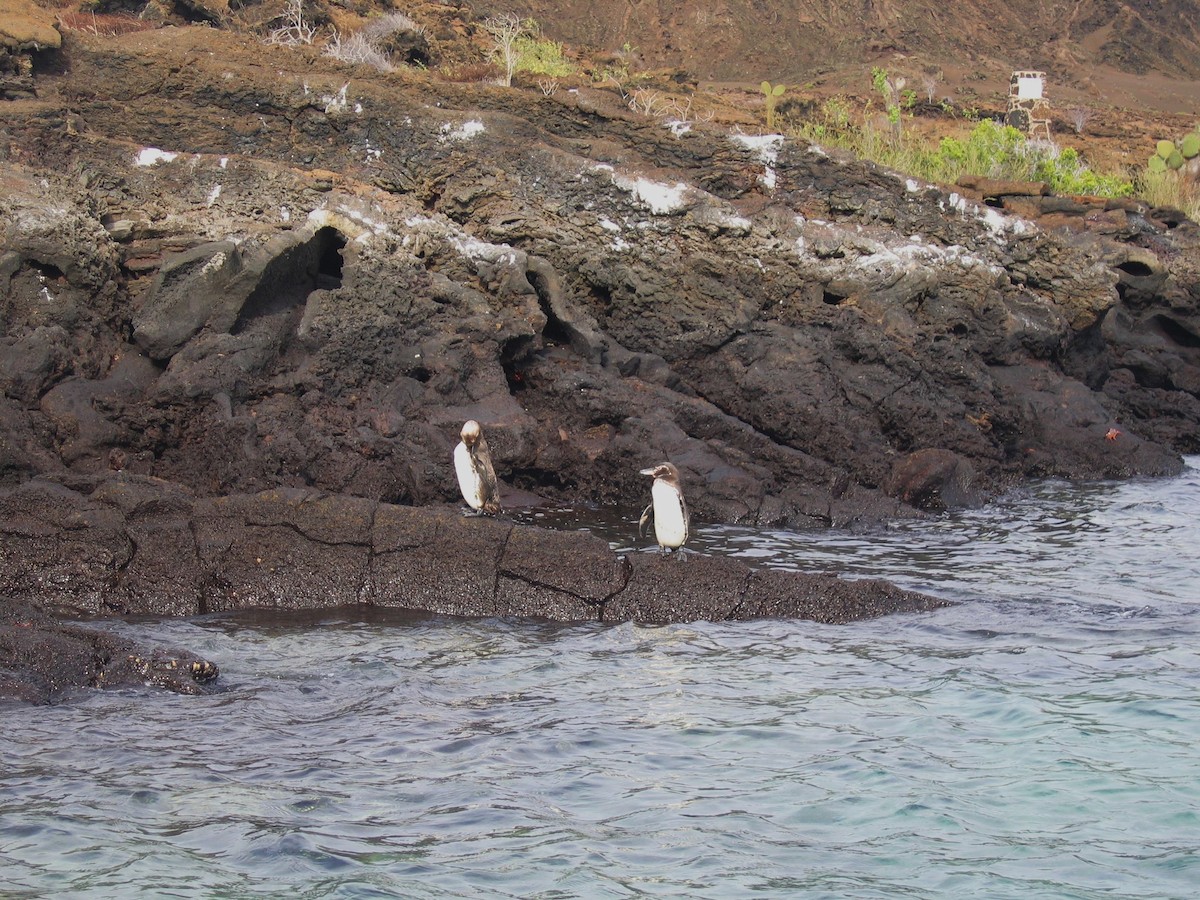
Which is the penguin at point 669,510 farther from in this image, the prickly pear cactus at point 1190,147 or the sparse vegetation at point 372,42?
the prickly pear cactus at point 1190,147

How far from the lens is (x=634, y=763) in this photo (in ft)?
23.3

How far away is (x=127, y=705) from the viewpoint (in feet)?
24.7

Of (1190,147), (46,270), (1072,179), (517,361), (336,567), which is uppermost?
(1190,147)

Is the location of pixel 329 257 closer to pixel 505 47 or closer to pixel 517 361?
pixel 517 361

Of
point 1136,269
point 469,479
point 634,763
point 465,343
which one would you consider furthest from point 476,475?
point 1136,269

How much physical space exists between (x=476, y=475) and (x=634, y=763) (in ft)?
→ 16.1

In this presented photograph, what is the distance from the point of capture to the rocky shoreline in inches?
377

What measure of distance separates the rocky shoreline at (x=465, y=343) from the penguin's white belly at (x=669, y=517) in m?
1.05

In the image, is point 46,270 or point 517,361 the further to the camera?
point 517,361

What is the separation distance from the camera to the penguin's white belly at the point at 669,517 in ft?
35.1

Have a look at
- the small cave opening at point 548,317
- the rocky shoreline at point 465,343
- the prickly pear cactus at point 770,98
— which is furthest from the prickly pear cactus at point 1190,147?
the small cave opening at point 548,317

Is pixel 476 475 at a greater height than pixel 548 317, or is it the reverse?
pixel 548 317

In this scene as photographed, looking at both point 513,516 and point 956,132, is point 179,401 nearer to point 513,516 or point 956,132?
point 513,516

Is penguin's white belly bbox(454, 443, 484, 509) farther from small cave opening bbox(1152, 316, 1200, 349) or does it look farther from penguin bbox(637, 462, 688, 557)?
small cave opening bbox(1152, 316, 1200, 349)
